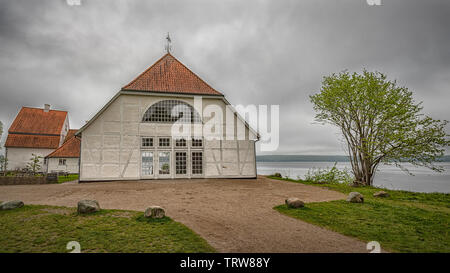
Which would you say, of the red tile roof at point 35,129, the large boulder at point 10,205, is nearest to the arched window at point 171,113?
the large boulder at point 10,205

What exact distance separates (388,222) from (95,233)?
6.62 meters

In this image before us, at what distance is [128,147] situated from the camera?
14258 millimetres

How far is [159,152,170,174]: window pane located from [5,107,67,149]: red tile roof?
2206 centimetres

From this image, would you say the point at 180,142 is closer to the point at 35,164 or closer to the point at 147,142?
the point at 147,142

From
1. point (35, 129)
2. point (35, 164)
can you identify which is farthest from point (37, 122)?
point (35, 164)

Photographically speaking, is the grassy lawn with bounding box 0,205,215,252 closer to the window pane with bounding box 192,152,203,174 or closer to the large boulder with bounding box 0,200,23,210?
the large boulder with bounding box 0,200,23,210

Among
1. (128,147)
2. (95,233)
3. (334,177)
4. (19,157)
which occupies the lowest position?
(334,177)

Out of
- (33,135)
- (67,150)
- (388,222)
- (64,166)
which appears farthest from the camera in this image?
(33,135)

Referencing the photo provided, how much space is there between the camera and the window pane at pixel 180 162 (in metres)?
15.0

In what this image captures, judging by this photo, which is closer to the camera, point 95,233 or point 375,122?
point 95,233

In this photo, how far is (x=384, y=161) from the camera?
13148mm

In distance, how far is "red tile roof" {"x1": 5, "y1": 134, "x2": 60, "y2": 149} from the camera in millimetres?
26094

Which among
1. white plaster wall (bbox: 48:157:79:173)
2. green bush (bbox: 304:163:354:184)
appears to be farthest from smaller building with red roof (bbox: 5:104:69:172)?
green bush (bbox: 304:163:354:184)
